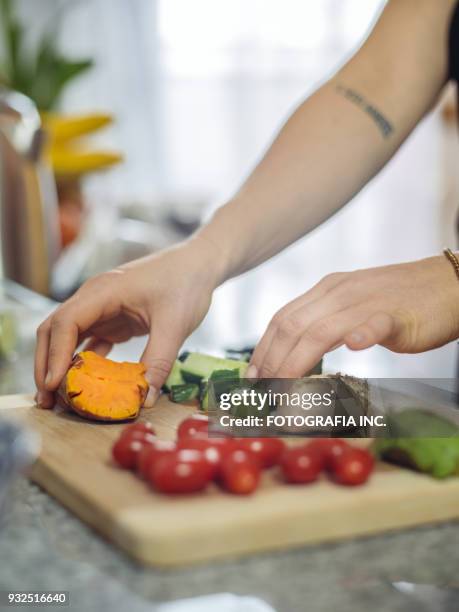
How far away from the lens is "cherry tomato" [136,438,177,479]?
774 mm

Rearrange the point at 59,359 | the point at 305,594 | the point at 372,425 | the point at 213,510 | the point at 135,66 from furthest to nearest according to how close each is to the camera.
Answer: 1. the point at 135,66
2. the point at 59,359
3. the point at 372,425
4. the point at 213,510
5. the point at 305,594

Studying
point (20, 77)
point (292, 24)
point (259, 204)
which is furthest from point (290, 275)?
point (259, 204)

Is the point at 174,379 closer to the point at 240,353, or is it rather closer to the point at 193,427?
the point at 240,353

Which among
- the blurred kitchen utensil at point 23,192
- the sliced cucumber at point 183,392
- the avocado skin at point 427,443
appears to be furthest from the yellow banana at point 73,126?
the avocado skin at point 427,443

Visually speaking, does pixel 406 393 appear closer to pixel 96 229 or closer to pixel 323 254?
pixel 96 229

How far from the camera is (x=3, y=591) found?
62 centimetres

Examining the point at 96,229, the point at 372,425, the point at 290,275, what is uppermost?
the point at 372,425

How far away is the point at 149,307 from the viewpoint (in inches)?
50.8

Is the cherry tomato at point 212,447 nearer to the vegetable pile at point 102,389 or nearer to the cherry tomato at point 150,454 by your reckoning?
the cherry tomato at point 150,454

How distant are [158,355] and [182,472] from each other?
0.52 m

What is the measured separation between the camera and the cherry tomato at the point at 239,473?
29.8 inches

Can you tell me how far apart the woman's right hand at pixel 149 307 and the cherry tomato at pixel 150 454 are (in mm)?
406

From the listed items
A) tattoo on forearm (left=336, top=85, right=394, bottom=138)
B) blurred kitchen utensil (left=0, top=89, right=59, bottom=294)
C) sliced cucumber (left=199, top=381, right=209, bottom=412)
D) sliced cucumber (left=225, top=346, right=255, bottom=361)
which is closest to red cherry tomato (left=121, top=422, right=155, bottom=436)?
sliced cucumber (left=199, top=381, right=209, bottom=412)

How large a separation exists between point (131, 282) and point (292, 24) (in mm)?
4385
